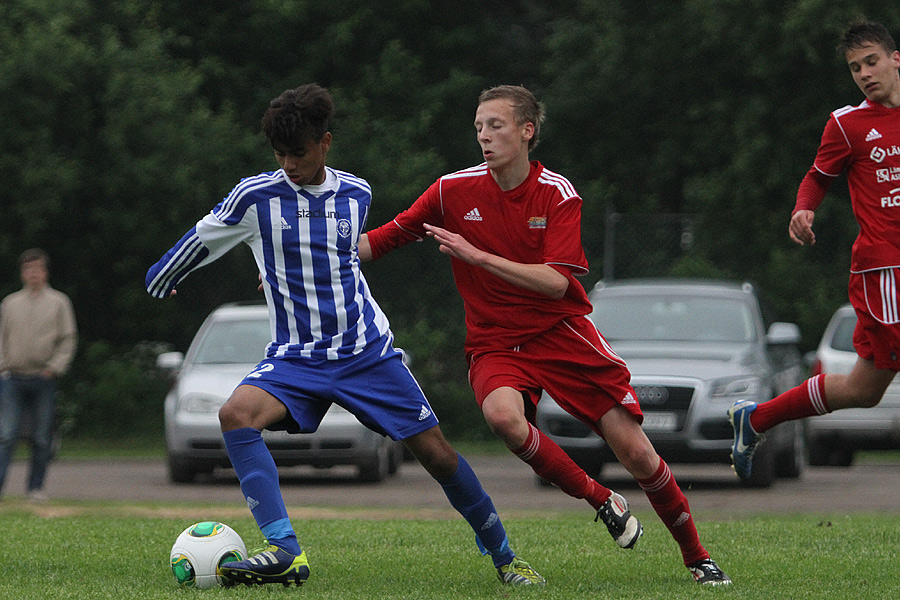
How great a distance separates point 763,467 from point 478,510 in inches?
275

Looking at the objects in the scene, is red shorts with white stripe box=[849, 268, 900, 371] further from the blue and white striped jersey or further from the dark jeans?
the dark jeans

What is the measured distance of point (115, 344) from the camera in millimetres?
20172

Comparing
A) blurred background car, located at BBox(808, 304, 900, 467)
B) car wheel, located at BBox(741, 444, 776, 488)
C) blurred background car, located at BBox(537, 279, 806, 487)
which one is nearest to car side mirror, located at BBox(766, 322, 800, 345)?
blurred background car, located at BBox(537, 279, 806, 487)

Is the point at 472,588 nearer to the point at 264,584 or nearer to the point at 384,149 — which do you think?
the point at 264,584

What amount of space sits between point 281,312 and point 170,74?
14993 millimetres

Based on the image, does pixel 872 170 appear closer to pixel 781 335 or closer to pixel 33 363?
pixel 781 335

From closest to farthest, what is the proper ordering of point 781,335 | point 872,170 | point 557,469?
point 557,469
point 872,170
point 781,335

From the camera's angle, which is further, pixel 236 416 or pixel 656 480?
pixel 656 480

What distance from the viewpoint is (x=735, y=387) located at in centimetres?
1268

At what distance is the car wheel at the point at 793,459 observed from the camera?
13961 millimetres

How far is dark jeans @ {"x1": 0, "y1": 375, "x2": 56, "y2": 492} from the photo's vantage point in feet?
40.4

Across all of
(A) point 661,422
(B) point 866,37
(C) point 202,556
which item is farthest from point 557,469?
(A) point 661,422

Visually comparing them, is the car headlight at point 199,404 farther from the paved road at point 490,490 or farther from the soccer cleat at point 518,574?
the soccer cleat at point 518,574

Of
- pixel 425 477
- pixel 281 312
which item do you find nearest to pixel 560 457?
pixel 281 312
